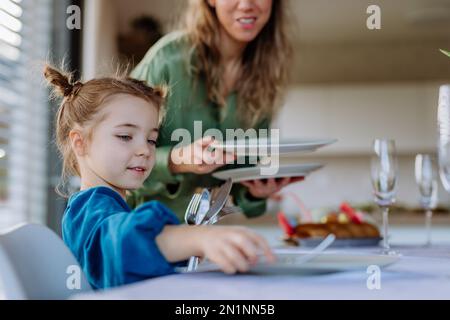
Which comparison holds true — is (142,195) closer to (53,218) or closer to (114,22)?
(53,218)

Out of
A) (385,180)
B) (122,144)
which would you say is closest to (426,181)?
(385,180)

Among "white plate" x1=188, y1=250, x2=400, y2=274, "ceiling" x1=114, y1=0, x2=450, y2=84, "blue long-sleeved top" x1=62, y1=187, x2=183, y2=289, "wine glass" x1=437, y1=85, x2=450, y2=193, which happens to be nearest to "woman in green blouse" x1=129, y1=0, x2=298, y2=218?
"wine glass" x1=437, y1=85, x2=450, y2=193

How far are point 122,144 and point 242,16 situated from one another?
0.47 metres

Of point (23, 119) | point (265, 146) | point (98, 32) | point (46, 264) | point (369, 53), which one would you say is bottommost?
point (46, 264)

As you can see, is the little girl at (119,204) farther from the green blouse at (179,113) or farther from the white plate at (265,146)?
the green blouse at (179,113)

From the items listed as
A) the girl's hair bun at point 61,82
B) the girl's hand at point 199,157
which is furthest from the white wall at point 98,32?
the girl's hair bun at point 61,82

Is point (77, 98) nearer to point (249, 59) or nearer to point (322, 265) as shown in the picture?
point (322, 265)

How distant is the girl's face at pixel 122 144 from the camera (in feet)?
2.14

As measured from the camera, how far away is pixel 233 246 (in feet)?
1.52

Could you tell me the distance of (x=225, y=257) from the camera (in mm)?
473

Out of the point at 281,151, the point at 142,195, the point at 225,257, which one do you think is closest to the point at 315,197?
the point at 142,195

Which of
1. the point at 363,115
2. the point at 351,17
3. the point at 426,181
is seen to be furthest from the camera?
A: the point at 363,115

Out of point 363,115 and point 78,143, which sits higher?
point 363,115

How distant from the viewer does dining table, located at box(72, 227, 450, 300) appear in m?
0.41
